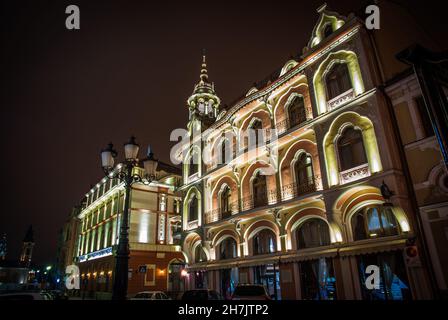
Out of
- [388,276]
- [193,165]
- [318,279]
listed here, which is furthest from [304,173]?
[193,165]

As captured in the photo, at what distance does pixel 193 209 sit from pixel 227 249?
198 inches

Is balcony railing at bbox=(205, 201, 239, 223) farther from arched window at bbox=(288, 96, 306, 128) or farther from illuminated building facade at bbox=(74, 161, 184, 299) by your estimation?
illuminated building facade at bbox=(74, 161, 184, 299)

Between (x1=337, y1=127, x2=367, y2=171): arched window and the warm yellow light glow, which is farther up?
(x1=337, y1=127, x2=367, y2=171): arched window

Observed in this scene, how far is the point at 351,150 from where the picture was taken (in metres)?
15.4

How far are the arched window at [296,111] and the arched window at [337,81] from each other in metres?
2.02

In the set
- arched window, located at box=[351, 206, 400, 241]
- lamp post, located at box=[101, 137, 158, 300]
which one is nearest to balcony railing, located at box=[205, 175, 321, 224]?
arched window, located at box=[351, 206, 400, 241]

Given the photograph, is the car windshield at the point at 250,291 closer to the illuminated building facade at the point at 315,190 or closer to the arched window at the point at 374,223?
the illuminated building facade at the point at 315,190

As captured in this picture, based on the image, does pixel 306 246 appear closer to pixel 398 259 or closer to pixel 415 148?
pixel 398 259

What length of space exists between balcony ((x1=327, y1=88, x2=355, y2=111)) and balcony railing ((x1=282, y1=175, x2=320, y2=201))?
394cm

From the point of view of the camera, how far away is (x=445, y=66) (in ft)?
20.9

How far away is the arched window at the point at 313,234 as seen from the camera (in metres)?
16.2

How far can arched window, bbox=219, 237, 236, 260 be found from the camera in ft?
71.7

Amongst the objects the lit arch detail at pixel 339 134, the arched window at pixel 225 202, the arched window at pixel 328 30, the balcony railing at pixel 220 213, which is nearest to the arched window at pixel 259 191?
the balcony railing at pixel 220 213

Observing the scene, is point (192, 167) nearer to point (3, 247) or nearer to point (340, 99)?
point (340, 99)
